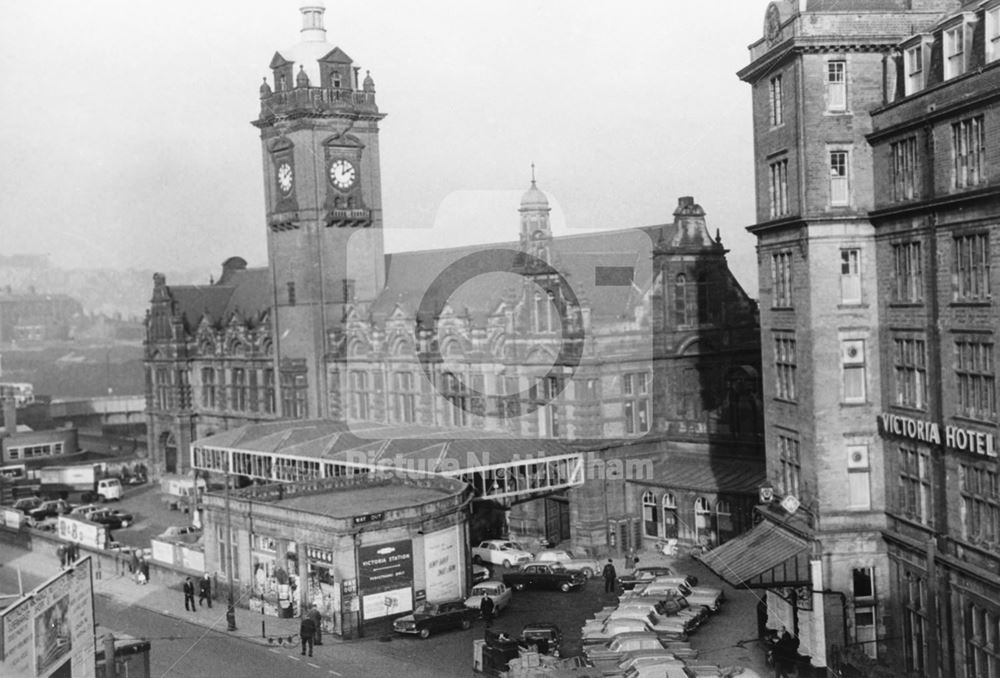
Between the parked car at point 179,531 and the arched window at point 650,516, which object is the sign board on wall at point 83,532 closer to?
the parked car at point 179,531

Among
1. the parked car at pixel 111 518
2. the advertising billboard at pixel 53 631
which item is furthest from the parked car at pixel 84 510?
the advertising billboard at pixel 53 631

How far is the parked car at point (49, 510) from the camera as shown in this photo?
76750 mm

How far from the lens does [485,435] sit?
6075cm

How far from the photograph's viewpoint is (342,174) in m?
79.4

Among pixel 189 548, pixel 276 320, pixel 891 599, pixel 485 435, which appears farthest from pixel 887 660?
pixel 276 320

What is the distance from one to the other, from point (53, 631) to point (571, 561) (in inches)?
1102

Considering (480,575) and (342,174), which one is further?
Result: (342,174)

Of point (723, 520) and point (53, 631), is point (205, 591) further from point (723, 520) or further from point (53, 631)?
point (53, 631)

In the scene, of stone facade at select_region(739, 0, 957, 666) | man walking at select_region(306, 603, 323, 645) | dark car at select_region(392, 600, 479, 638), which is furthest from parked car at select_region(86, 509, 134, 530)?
stone facade at select_region(739, 0, 957, 666)

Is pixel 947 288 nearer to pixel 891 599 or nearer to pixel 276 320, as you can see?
pixel 891 599

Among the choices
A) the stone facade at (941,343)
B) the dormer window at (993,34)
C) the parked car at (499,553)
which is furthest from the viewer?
the parked car at (499,553)

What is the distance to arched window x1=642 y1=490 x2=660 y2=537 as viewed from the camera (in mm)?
59562

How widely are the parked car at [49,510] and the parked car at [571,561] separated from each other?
3458cm

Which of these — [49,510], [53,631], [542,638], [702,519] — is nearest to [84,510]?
[49,510]
